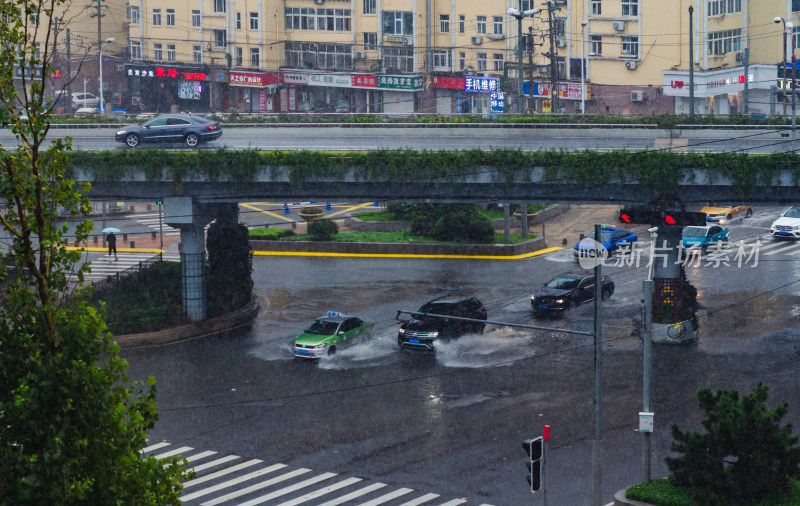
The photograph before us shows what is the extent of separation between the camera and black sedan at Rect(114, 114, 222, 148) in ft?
145

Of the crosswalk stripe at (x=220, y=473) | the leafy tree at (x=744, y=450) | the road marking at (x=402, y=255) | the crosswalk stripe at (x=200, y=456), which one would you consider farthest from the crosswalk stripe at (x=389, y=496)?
the road marking at (x=402, y=255)

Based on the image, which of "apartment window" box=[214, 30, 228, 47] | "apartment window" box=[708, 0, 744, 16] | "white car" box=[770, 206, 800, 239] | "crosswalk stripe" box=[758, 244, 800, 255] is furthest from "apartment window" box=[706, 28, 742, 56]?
"apartment window" box=[214, 30, 228, 47]

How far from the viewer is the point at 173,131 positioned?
44312 millimetres

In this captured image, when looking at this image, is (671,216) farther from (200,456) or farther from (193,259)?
(200,456)

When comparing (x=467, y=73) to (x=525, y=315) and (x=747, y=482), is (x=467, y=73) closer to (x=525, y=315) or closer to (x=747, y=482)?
(x=525, y=315)

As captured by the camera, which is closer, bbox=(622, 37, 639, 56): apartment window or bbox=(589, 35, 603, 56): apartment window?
bbox=(622, 37, 639, 56): apartment window

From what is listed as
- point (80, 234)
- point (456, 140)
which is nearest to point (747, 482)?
point (80, 234)

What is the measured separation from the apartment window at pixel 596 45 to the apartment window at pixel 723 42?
8686mm

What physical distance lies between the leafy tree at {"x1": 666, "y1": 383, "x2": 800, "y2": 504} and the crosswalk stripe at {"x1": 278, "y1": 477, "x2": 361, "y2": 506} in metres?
7.91

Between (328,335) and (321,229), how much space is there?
791 inches

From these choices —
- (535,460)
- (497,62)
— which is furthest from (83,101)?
(535,460)

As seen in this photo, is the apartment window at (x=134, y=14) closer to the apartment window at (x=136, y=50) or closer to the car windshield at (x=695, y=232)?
the apartment window at (x=136, y=50)

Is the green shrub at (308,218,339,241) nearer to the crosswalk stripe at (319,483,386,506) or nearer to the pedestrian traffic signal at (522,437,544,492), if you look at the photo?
the crosswalk stripe at (319,483,386,506)

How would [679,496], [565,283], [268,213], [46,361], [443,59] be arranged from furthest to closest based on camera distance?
[443,59] → [268,213] → [565,283] → [679,496] → [46,361]
